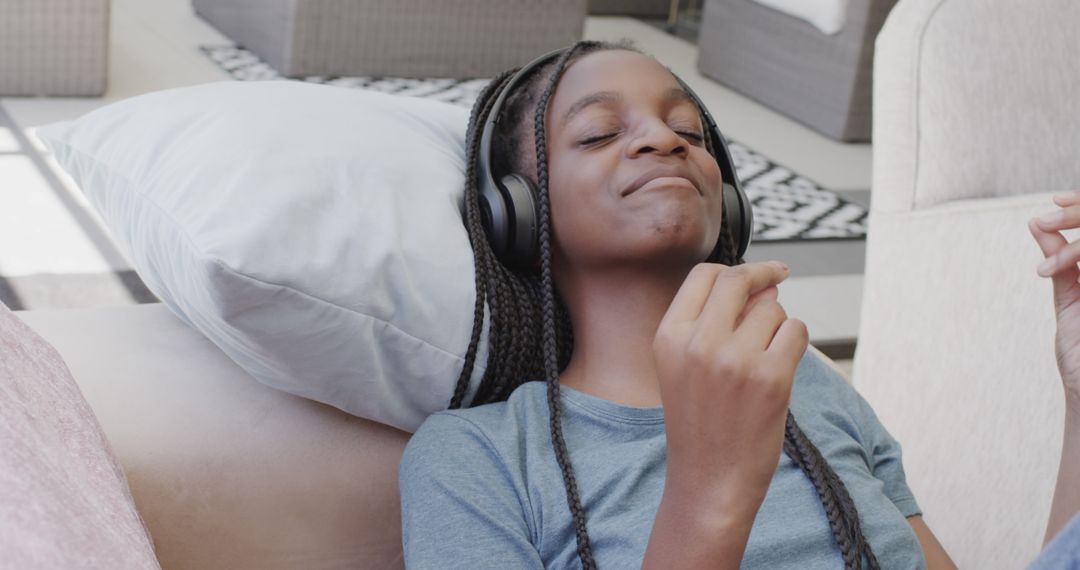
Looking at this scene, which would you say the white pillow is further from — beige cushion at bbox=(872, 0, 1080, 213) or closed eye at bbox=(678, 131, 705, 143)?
beige cushion at bbox=(872, 0, 1080, 213)

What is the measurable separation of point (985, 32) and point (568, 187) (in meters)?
0.80

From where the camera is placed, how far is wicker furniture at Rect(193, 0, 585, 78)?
153 inches

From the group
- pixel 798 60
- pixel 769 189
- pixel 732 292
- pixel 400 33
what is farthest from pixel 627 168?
pixel 798 60

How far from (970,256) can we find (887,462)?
46 cm

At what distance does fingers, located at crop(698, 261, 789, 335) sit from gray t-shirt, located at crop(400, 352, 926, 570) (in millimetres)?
275

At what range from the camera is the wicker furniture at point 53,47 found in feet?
10.6

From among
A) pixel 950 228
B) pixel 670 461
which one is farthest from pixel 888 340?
pixel 670 461

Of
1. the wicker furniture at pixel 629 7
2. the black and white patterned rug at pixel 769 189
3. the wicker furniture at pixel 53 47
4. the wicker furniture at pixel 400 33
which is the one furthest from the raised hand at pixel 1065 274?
the wicker furniture at pixel 629 7

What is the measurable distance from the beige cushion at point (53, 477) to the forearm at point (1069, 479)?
75cm

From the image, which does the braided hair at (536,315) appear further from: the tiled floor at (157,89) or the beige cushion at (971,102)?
the tiled floor at (157,89)

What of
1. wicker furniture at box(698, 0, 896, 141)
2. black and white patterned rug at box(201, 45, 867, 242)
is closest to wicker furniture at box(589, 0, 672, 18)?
wicker furniture at box(698, 0, 896, 141)

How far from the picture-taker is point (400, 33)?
4016 mm

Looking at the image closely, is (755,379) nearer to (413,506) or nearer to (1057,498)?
(413,506)

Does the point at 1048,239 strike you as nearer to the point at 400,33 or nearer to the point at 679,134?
the point at 679,134
